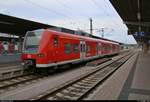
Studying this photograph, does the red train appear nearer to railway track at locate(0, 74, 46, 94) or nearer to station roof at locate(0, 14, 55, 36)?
railway track at locate(0, 74, 46, 94)

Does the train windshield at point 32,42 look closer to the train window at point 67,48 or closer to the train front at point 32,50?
the train front at point 32,50

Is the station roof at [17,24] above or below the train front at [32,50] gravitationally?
above

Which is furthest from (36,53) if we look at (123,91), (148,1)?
(148,1)

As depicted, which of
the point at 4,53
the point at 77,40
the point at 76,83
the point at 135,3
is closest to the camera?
the point at 76,83

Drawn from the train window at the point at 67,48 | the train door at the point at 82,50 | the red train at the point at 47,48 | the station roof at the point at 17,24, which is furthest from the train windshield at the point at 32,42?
the train door at the point at 82,50

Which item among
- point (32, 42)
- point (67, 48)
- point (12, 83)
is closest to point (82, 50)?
point (67, 48)

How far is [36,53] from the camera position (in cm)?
1611

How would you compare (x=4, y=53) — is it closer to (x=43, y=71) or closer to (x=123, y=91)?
(x=43, y=71)

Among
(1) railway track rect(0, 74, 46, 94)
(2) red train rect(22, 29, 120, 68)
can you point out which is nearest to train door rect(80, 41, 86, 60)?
(2) red train rect(22, 29, 120, 68)

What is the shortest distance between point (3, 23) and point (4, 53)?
332 centimetres

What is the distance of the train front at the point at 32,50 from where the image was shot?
1620cm

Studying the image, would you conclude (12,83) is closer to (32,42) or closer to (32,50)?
(32,50)

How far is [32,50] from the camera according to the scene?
650 inches

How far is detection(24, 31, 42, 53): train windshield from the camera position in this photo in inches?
648
